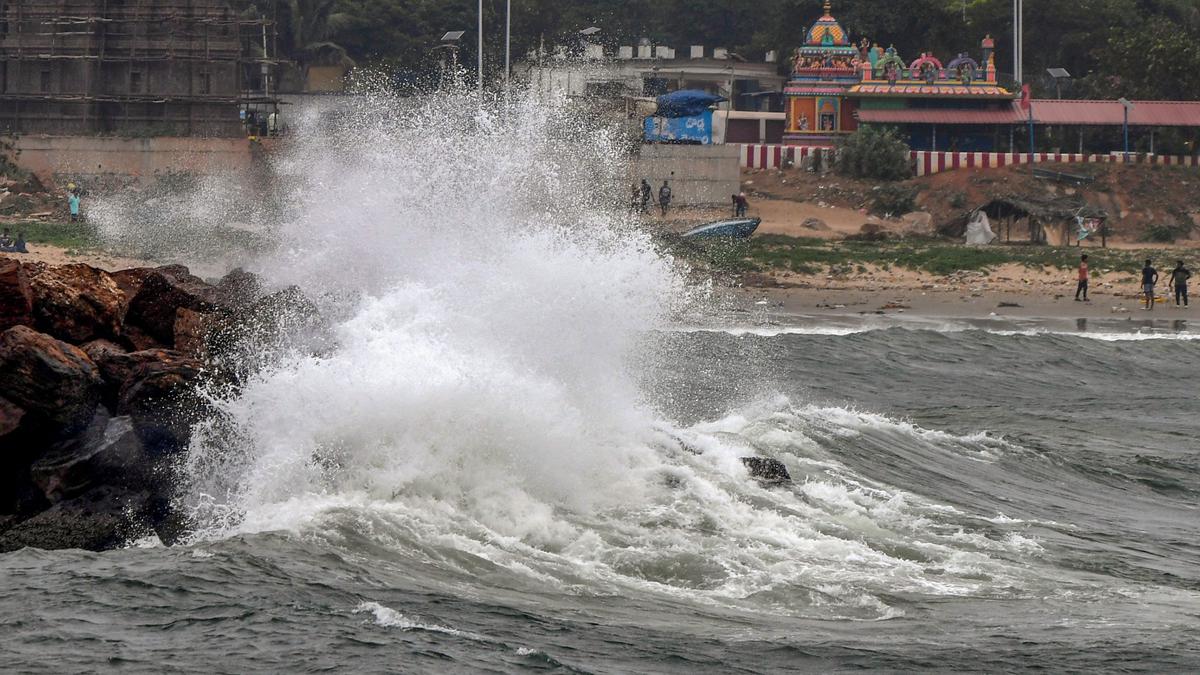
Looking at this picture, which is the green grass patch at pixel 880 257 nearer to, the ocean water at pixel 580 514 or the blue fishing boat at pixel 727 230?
the blue fishing boat at pixel 727 230

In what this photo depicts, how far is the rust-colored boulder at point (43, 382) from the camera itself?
13.5 m

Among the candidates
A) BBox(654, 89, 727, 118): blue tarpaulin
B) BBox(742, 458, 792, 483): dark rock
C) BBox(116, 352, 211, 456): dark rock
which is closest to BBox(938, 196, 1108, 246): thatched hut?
BBox(654, 89, 727, 118): blue tarpaulin

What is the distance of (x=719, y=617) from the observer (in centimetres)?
1161

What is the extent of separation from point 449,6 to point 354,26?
396cm

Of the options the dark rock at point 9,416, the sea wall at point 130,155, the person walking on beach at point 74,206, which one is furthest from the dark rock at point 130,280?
the sea wall at point 130,155

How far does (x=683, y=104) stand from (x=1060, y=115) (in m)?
12.6

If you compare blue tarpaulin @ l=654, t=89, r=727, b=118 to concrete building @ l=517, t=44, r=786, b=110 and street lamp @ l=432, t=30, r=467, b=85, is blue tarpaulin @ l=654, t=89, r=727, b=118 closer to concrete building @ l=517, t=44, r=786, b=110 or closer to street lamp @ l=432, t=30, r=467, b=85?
concrete building @ l=517, t=44, r=786, b=110

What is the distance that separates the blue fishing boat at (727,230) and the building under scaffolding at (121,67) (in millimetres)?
18677

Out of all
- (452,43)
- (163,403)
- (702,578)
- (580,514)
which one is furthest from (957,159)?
Result: (702,578)

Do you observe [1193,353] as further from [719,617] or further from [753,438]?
[719,617]

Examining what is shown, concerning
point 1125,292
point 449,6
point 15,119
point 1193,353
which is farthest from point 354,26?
point 1193,353

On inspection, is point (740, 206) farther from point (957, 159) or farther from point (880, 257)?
point (957, 159)

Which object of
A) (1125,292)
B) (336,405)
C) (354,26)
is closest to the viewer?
(336,405)

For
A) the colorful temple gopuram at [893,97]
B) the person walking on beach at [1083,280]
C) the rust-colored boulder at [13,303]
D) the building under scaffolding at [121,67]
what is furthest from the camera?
the colorful temple gopuram at [893,97]
